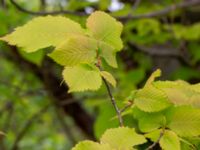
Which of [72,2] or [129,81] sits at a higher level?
[72,2]

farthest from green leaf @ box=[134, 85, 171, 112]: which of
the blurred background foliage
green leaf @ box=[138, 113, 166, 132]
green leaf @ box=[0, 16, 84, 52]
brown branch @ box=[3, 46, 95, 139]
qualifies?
brown branch @ box=[3, 46, 95, 139]

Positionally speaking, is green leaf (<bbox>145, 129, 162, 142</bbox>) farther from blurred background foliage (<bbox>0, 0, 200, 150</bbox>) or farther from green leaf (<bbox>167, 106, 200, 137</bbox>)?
blurred background foliage (<bbox>0, 0, 200, 150</bbox>)

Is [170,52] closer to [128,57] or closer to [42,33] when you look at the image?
[128,57]

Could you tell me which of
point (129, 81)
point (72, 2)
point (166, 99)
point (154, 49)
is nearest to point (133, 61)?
point (154, 49)

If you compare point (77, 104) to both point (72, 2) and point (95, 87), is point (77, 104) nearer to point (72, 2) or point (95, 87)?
point (72, 2)

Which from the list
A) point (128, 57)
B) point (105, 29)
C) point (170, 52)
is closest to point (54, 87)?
point (128, 57)

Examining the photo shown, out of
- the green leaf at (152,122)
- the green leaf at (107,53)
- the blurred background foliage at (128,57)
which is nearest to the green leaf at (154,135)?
the green leaf at (152,122)

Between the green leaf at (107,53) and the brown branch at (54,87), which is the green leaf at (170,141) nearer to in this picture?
the green leaf at (107,53)
